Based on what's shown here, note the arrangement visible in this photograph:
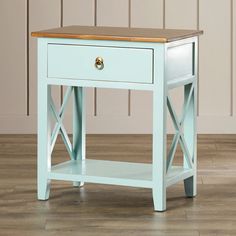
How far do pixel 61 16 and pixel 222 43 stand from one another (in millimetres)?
855

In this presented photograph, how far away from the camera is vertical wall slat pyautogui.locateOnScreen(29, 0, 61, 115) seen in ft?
16.4

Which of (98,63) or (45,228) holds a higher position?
Result: (98,63)

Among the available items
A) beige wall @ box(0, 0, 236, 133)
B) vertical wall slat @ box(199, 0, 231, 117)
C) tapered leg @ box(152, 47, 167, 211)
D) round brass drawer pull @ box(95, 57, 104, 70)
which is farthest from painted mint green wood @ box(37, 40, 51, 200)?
vertical wall slat @ box(199, 0, 231, 117)

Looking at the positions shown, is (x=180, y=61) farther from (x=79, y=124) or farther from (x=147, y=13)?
(x=147, y=13)

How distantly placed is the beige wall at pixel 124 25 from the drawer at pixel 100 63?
163 cm

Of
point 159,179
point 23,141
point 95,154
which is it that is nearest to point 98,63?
point 159,179

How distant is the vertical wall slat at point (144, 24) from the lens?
16.4 ft

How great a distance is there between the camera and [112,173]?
3.47m

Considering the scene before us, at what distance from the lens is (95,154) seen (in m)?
4.50

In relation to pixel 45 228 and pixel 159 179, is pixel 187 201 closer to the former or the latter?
pixel 159 179

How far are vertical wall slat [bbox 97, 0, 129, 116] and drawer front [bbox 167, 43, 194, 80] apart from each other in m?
1.56

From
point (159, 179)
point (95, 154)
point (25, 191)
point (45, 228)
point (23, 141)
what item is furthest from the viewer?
point (23, 141)

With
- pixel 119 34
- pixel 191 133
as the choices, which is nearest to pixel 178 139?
pixel 191 133

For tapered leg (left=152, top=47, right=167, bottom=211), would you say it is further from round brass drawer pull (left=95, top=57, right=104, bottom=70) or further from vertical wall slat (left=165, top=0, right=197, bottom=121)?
vertical wall slat (left=165, top=0, right=197, bottom=121)
